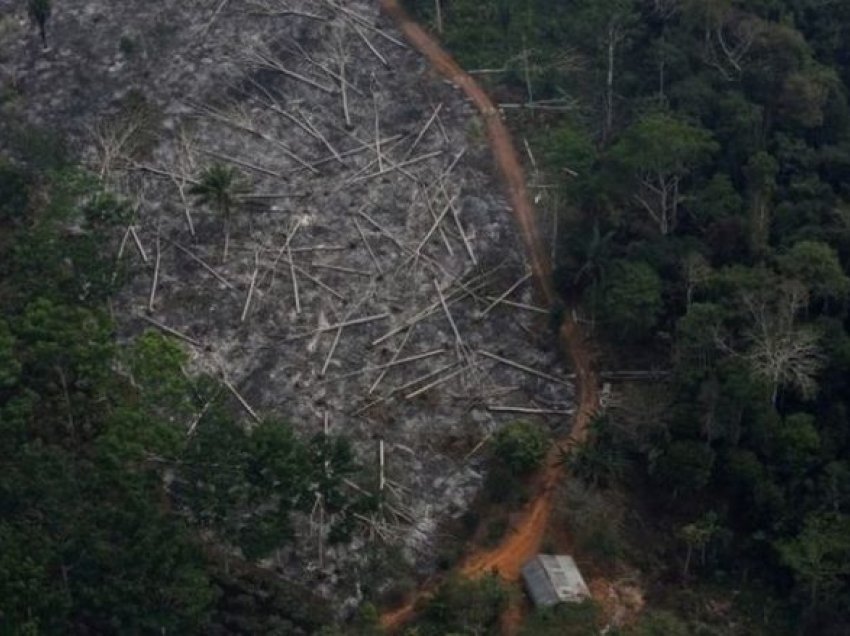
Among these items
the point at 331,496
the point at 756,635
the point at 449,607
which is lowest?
the point at 756,635

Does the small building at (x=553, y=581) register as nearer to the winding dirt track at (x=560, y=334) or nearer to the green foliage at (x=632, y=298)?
the winding dirt track at (x=560, y=334)

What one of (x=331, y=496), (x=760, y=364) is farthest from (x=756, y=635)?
(x=331, y=496)

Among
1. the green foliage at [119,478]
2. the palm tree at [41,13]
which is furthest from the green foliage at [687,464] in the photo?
the palm tree at [41,13]

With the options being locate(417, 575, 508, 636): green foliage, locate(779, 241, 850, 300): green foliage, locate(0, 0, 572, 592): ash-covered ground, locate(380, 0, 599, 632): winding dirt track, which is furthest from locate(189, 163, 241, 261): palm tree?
locate(779, 241, 850, 300): green foliage

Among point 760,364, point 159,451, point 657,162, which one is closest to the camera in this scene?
point 159,451

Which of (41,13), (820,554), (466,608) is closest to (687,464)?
(820,554)

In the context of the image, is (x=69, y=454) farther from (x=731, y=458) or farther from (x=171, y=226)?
(x=731, y=458)
